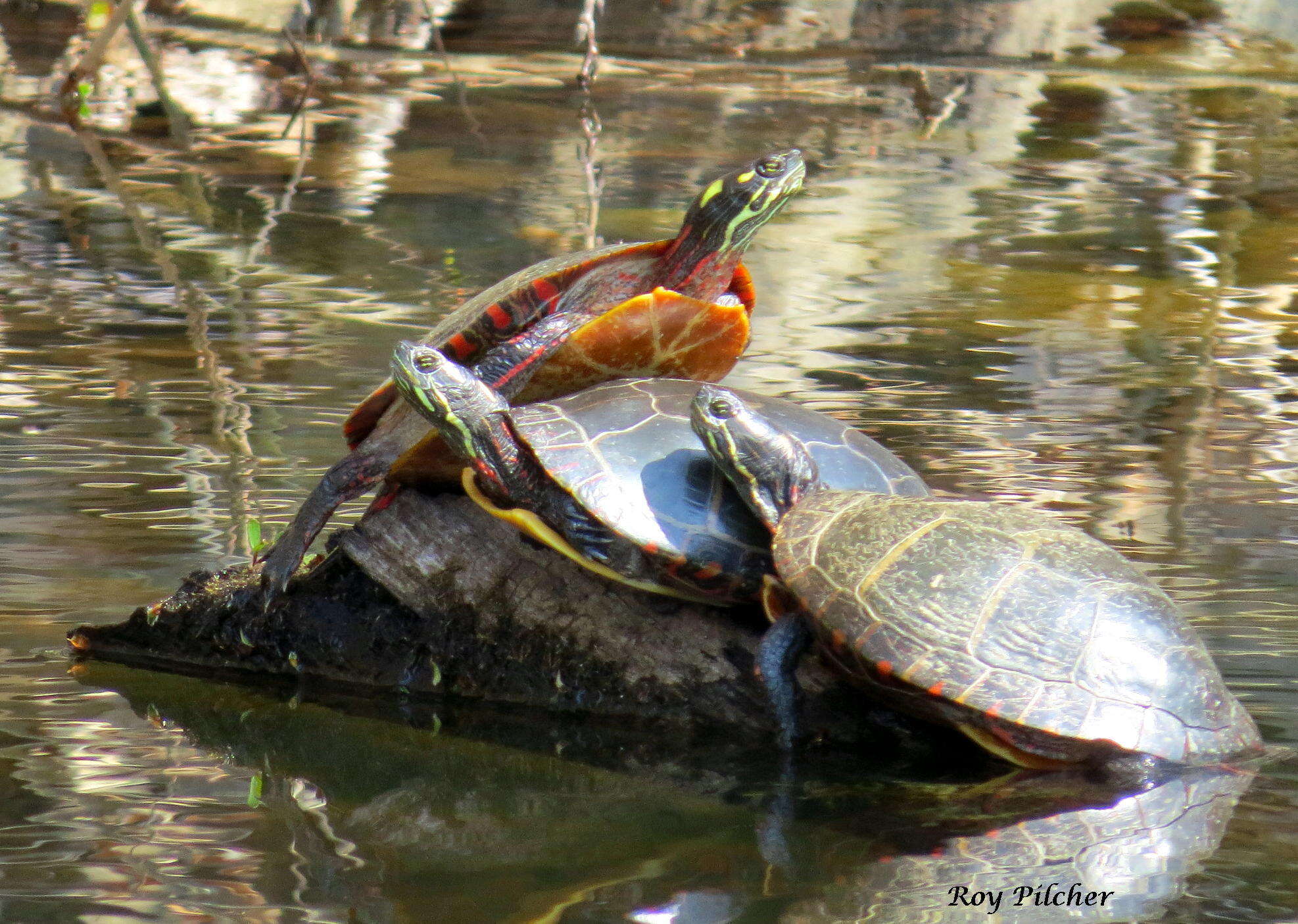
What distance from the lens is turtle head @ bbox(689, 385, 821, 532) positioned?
3.31 meters

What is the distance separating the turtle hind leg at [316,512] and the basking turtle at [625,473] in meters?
0.40

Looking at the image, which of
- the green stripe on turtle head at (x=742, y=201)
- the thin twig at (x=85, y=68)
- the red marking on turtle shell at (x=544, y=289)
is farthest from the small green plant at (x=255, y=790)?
the thin twig at (x=85, y=68)

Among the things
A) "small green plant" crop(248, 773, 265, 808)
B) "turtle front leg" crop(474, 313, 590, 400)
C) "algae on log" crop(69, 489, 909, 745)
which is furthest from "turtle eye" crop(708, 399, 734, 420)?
"small green plant" crop(248, 773, 265, 808)

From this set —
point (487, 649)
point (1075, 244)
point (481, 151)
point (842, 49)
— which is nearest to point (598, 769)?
point (487, 649)

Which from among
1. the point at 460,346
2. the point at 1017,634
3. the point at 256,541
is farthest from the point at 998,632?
the point at 256,541

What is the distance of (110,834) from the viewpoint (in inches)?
103

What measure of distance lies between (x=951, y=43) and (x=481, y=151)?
7657 millimetres

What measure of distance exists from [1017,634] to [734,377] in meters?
3.12

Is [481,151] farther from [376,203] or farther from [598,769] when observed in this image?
[598,769]

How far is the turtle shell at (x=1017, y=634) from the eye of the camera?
9.50 feet

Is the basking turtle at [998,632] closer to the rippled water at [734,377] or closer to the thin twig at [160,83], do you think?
the rippled water at [734,377]

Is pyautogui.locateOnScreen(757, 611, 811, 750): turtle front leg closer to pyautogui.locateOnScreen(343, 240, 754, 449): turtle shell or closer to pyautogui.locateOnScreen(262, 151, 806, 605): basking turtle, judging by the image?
pyautogui.locateOnScreen(262, 151, 806, 605): basking turtle

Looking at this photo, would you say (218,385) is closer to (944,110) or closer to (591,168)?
(591,168)

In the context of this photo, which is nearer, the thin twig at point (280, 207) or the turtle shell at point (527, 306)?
the turtle shell at point (527, 306)
